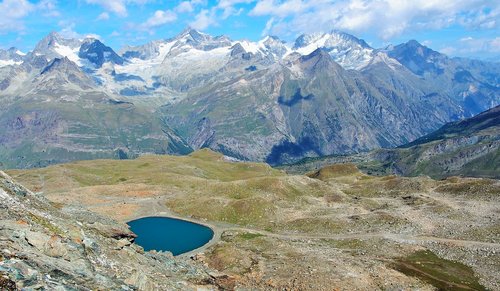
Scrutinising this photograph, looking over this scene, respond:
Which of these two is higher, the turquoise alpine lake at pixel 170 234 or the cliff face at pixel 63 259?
the cliff face at pixel 63 259

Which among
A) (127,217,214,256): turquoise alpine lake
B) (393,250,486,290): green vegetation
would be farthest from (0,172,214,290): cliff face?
(127,217,214,256): turquoise alpine lake

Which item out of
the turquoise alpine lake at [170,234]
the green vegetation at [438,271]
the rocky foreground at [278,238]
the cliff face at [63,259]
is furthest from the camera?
the turquoise alpine lake at [170,234]

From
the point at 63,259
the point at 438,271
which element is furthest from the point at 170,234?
the point at 63,259

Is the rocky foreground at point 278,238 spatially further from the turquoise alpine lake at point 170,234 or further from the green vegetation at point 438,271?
the turquoise alpine lake at point 170,234

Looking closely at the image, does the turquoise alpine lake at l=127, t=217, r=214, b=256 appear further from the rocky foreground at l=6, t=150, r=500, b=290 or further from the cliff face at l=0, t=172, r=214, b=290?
the cliff face at l=0, t=172, r=214, b=290

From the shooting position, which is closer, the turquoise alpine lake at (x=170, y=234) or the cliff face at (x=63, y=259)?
the cliff face at (x=63, y=259)

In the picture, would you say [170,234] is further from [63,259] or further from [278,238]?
[63,259]

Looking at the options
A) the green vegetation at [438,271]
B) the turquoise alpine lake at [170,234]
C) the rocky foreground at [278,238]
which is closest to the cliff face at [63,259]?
the rocky foreground at [278,238]

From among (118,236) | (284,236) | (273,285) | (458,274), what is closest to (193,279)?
(118,236)
